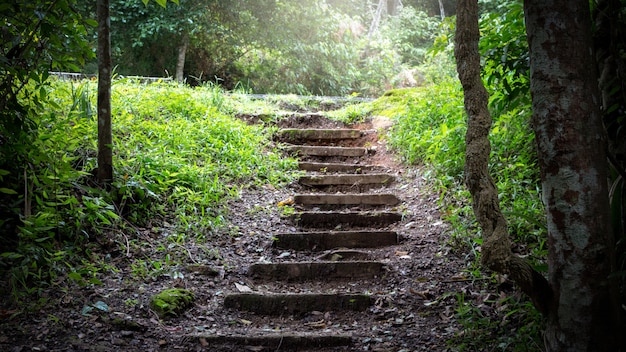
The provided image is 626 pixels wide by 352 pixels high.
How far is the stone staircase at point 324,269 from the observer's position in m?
3.27

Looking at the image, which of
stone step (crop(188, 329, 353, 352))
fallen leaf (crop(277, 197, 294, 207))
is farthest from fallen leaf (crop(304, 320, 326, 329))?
fallen leaf (crop(277, 197, 294, 207))

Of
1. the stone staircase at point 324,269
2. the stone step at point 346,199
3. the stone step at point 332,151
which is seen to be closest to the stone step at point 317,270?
the stone staircase at point 324,269

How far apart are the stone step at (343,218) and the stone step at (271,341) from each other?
213 centimetres

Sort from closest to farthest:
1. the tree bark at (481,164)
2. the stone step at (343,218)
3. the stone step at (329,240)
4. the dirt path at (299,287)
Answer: the tree bark at (481,164)
the dirt path at (299,287)
the stone step at (329,240)
the stone step at (343,218)

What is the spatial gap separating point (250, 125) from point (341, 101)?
8.56 ft

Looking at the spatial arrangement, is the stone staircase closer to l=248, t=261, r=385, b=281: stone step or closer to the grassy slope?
l=248, t=261, r=385, b=281: stone step

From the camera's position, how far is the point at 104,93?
4.36 m

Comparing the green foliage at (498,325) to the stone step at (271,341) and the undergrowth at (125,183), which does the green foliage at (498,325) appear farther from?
the undergrowth at (125,183)

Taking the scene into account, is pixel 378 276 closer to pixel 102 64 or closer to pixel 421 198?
pixel 421 198

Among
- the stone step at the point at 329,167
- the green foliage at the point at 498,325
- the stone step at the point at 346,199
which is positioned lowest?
the green foliage at the point at 498,325

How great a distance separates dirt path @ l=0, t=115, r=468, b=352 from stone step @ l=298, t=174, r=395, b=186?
5 centimetres

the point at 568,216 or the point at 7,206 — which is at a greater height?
the point at 568,216

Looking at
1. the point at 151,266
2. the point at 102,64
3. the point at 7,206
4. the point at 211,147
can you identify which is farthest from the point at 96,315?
the point at 211,147

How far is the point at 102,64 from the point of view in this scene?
4.28m
